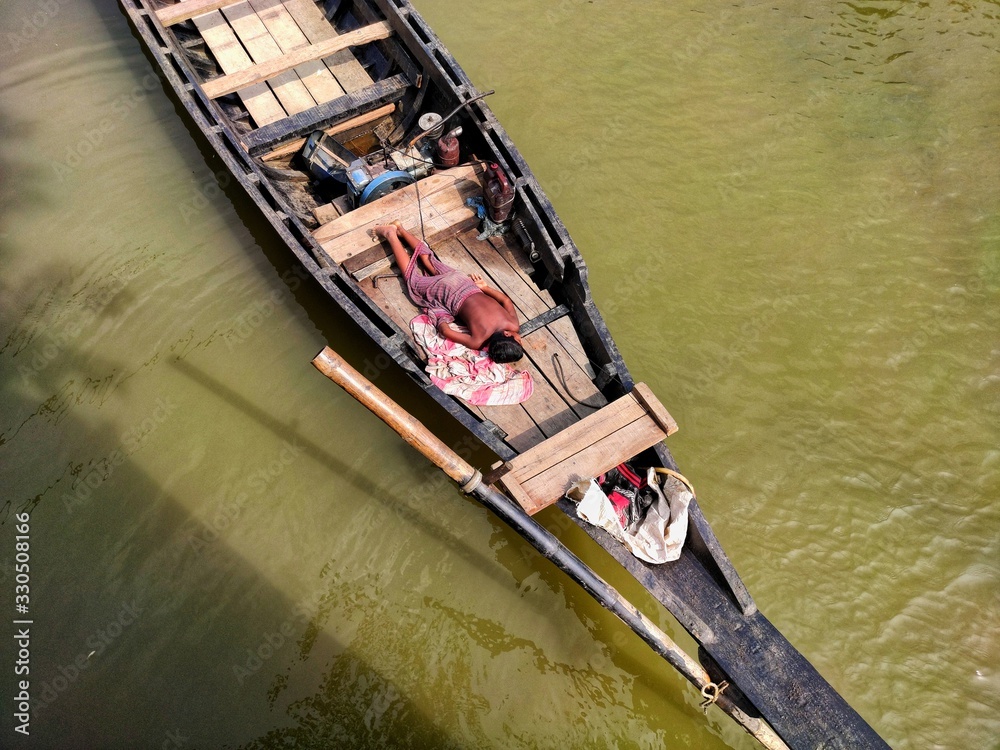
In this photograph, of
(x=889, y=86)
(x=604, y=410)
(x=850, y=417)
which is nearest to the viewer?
(x=604, y=410)

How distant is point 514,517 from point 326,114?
5124 mm

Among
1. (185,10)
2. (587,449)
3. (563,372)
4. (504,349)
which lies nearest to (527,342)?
(563,372)

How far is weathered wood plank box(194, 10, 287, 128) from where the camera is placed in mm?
7098

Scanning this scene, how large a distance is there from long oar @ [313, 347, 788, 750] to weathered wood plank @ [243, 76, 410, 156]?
12.4 feet

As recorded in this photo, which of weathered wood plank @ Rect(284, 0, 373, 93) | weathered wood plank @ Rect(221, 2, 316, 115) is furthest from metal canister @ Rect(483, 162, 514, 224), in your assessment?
weathered wood plank @ Rect(221, 2, 316, 115)

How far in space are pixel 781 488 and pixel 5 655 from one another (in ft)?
23.0

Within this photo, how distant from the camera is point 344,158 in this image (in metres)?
Result: 6.91

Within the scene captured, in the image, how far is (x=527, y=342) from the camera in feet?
18.7

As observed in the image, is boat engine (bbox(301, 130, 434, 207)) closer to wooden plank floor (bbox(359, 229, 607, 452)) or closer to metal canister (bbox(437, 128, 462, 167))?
metal canister (bbox(437, 128, 462, 167))

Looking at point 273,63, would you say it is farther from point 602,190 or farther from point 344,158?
point 602,190

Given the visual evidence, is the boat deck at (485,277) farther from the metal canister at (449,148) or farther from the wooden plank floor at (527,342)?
the metal canister at (449,148)

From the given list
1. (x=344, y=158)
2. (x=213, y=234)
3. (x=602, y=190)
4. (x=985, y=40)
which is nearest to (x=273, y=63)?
(x=344, y=158)

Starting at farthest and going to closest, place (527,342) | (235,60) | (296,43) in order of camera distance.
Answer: (296,43) < (235,60) < (527,342)

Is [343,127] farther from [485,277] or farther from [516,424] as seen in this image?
[516,424]
